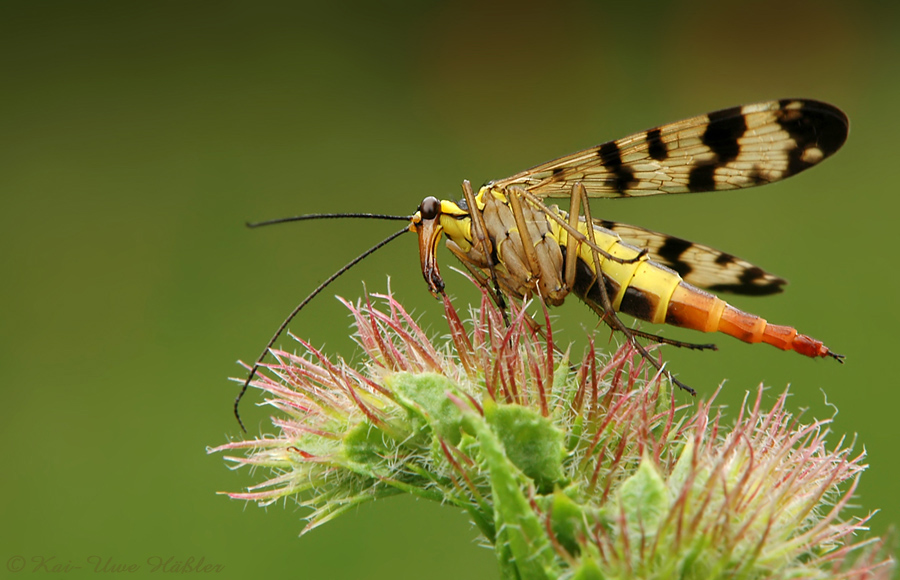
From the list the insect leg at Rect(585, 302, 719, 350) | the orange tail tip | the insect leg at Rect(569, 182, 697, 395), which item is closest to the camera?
the orange tail tip

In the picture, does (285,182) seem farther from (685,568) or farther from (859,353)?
(685,568)

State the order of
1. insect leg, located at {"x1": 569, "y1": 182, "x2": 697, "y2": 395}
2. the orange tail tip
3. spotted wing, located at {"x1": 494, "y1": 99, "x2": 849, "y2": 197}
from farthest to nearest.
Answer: spotted wing, located at {"x1": 494, "y1": 99, "x2": 849, "y2": 197} → insect leg, located at {"x1": 569, "y1": 182, "x2": 697, "y2": 395} → the orange tail tip

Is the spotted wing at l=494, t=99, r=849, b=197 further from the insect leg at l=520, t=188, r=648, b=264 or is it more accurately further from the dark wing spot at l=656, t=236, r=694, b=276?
the dark wing spot at l=656, t=236, r=694, b=276

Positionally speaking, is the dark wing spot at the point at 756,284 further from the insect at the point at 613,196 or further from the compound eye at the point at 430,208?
the compound eye at the point at 430,208

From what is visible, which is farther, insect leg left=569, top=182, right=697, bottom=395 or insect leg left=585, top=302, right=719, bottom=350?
insect leg left=569, top=182, right=697, bottom=395

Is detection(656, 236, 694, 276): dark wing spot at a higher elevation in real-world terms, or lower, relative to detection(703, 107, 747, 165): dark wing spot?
lower

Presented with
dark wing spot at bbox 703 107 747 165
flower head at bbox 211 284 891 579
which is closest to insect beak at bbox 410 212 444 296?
flower head at bbox 211 284 891 579

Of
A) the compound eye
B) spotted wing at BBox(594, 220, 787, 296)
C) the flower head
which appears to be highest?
the compound eye
